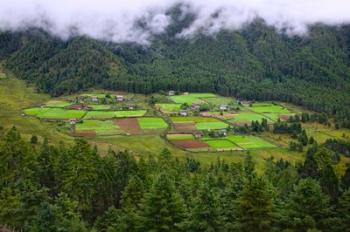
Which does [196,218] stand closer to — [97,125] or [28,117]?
[97,125]

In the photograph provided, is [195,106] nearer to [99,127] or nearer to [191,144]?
[99,127]

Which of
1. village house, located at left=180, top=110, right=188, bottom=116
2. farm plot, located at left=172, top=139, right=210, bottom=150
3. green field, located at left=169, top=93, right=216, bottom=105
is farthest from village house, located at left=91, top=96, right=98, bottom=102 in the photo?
farm plot, located at left=172, top=139, right=210, bottom=150

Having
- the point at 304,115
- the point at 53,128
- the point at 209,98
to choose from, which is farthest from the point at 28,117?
the point at 304,115

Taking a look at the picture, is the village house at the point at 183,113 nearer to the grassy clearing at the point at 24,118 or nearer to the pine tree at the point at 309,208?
the grassy clearing at the point at 24,118

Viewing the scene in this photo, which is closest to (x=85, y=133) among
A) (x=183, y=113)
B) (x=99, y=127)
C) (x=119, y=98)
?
(x=99, y=127)

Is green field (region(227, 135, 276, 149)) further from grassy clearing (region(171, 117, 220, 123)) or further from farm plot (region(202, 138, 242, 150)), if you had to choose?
grassy clearing (region(171, 117, 220, 123))

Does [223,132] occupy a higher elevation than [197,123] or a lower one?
lower
